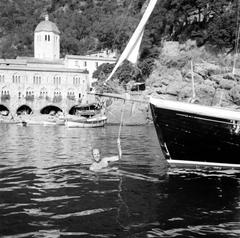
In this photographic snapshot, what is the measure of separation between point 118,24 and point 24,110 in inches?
1206

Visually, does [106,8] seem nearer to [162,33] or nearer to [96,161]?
[162,33]

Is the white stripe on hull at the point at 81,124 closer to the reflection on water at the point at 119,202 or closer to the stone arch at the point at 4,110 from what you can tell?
the stone arch at the point at 4,110

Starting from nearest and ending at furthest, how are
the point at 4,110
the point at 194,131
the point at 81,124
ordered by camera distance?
the point at 194,131 → the point at 81,124 → the point at 4,110

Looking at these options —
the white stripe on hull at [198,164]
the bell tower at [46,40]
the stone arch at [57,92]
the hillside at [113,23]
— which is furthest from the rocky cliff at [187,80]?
the white stripe on hull at [198,164]

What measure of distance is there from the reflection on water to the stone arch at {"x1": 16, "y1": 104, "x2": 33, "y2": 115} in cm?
7526

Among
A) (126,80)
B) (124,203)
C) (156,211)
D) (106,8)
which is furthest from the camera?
(106,8)

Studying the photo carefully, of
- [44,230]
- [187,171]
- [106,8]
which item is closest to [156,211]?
[44,230]

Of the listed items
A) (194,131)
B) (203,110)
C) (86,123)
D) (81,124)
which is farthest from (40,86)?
(203,110)

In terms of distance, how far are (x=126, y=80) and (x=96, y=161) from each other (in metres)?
69.0

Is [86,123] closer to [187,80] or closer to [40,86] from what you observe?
[187,80]

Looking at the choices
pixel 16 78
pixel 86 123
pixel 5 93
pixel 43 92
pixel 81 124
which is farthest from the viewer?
pixel 43 92

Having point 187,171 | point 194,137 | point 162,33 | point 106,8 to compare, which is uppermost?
point 106,8

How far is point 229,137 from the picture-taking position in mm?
17016

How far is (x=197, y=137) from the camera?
17406 millimetres
